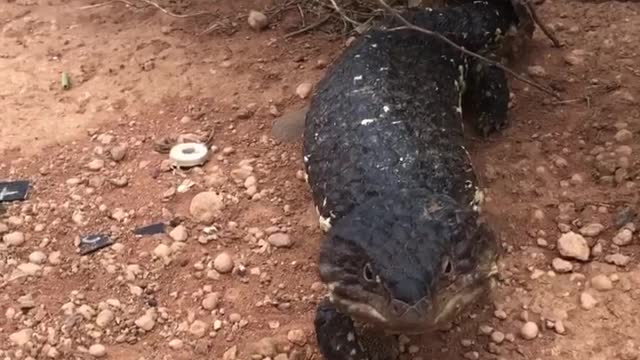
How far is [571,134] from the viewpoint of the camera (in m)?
4.34

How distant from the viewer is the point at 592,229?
3.76 metres

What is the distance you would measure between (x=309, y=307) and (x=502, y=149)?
1.37 meters

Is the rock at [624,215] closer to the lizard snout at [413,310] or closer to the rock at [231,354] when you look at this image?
the lizard snout at [413,310]

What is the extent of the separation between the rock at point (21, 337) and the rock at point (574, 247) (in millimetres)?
2203

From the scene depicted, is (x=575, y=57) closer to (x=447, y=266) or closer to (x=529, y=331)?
(x=529, y=331)

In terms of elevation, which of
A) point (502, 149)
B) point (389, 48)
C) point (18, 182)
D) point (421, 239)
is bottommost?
point (18, 182)

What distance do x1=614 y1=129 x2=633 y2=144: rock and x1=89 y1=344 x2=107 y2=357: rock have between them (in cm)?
255

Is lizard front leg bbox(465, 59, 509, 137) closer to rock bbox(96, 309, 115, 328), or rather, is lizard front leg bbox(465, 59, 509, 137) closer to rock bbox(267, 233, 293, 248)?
A: rock bbox(267, 233, 293, 248)

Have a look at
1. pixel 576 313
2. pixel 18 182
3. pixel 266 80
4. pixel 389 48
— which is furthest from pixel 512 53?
pixel 18 182

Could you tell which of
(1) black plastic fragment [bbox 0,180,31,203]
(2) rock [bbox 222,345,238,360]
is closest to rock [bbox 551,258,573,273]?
(2) rock [bbox 222,345,238,360]

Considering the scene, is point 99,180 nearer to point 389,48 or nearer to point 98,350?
point 98,350

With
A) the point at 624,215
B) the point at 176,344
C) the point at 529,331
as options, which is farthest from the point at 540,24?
the point at 176,344

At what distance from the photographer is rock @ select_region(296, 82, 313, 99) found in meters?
4.83

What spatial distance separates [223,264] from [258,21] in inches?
82.8
